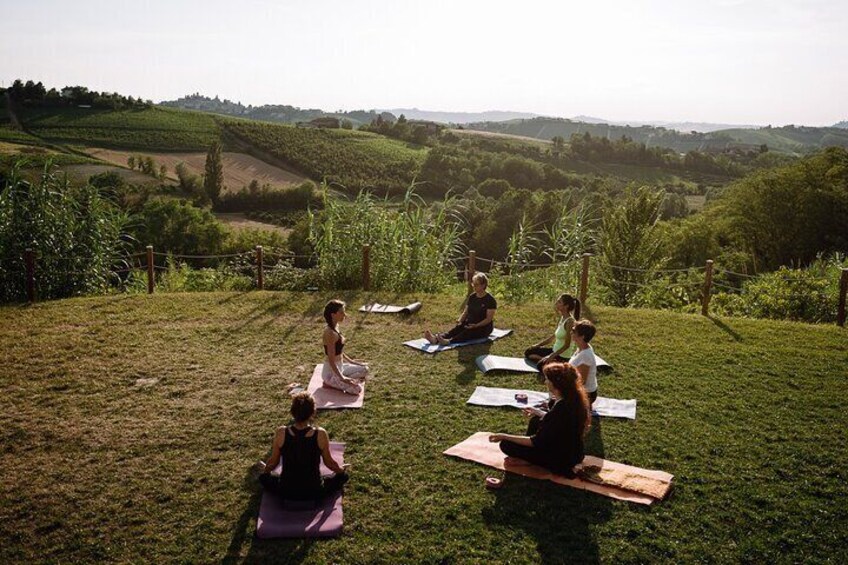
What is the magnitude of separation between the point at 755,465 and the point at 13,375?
815cm

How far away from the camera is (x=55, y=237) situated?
11930 mm

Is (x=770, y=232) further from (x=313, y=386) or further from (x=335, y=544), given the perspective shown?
(x=335, y=544)

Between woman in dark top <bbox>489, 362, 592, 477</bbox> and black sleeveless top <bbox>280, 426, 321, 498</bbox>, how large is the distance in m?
1.57

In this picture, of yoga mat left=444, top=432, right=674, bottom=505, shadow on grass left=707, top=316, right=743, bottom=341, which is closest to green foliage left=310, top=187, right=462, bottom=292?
shadow on grass left=707, top=316, right=743, bottom=341

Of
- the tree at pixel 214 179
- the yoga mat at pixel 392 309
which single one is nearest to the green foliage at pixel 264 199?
the tree at pixel 214 179

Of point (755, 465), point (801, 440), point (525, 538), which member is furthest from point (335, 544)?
point (801, 440)

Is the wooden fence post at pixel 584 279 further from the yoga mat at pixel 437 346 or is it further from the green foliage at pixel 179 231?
the green foliage at pixel 179 231

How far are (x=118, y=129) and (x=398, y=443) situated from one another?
72.0 metres

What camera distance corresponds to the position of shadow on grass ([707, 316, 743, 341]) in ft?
32.9

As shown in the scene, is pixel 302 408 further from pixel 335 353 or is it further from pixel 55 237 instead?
pixel 55 237

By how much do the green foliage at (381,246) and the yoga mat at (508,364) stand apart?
4489mm

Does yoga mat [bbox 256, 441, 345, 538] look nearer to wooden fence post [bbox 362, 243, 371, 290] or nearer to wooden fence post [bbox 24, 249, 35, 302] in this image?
wooden fence post [bbox 362, 243, 371, 290]

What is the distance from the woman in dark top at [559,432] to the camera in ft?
17.8

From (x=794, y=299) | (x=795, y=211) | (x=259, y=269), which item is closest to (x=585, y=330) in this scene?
(x=794, y=299)
